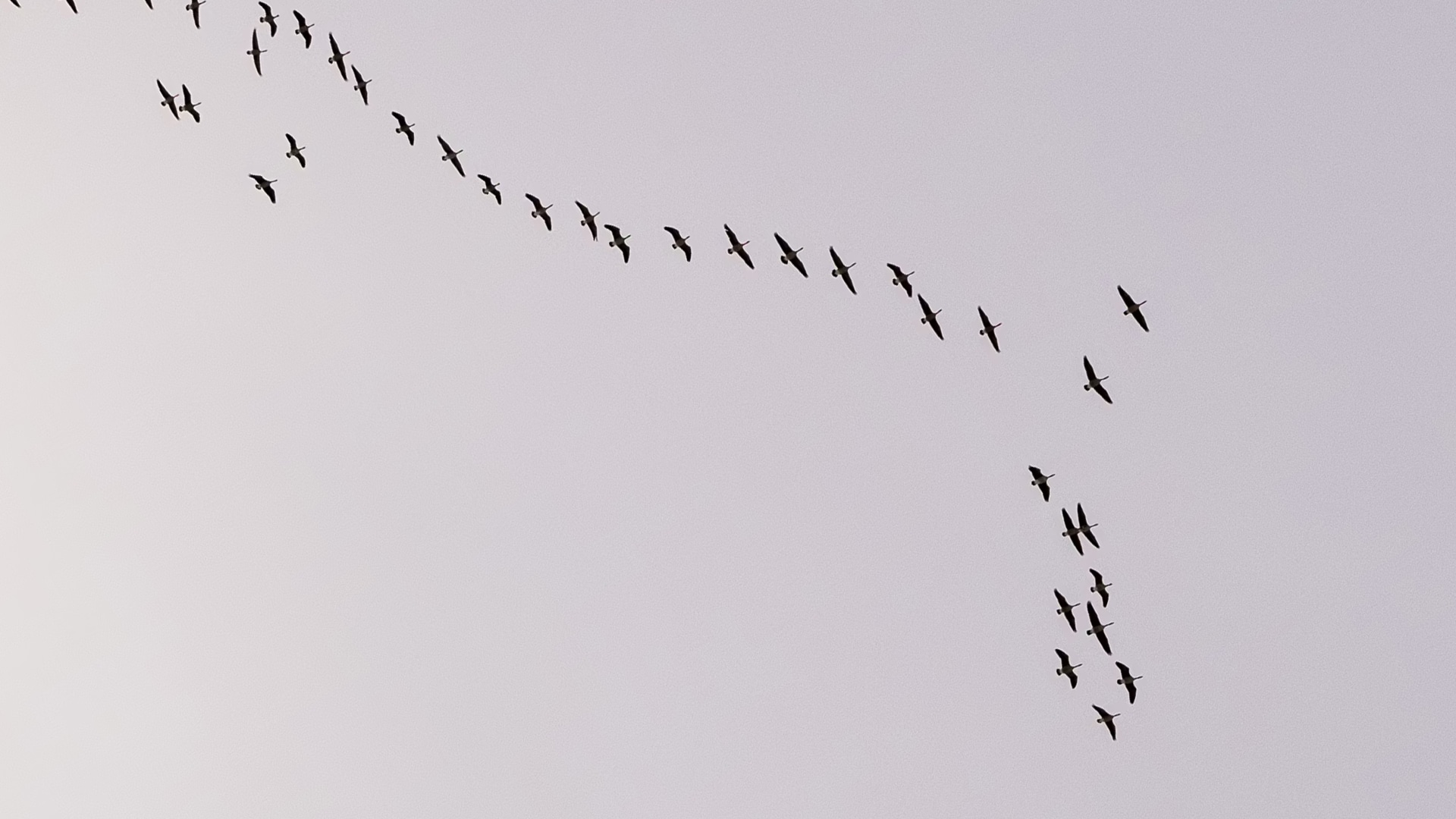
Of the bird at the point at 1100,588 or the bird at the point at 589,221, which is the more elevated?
the bird at the point at 589,221

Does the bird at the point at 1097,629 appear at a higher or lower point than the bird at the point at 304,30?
lower

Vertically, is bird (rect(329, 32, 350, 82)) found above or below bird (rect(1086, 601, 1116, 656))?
above

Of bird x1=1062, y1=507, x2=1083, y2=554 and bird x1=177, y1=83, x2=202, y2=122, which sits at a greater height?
bird x1=177, y1=83, x2=202, y2=122

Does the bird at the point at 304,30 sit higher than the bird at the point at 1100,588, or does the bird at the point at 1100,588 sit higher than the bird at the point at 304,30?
the bird at the point at 304,30

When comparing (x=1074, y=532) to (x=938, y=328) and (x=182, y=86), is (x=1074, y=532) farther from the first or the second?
(x=182, y=86)

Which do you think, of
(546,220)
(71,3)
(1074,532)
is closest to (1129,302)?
(1074,532)

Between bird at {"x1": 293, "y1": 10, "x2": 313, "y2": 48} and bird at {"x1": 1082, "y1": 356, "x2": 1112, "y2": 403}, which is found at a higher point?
bird at {"x1": 293, "y1": 10, "x2": 313, "y2": 48}

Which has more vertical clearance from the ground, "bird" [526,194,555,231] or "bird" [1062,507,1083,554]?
"bird" [526,194,555,231]

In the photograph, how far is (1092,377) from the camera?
3745 inches

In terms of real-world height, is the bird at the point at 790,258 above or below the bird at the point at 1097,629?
above

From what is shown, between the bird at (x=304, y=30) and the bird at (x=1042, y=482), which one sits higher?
the bird at (x=304, y=30)

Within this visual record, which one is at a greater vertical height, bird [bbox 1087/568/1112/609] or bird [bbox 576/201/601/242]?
bird [bbox 576/201/601/242]

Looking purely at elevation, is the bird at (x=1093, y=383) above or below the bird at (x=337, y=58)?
below

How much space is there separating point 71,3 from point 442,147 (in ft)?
55.2
